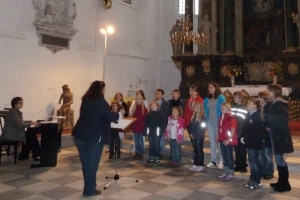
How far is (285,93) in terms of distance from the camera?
1013 centimetres

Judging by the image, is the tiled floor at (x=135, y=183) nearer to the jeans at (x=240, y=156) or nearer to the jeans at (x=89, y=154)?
the jeans at (x=240, y=156)

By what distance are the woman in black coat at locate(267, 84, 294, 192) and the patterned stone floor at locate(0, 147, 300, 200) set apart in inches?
13.8

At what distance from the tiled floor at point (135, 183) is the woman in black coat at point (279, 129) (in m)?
0.35

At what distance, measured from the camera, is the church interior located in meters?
5.17

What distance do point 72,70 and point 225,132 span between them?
7311mm

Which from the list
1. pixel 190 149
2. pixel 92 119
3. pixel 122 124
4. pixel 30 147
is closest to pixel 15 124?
pixel 30 147

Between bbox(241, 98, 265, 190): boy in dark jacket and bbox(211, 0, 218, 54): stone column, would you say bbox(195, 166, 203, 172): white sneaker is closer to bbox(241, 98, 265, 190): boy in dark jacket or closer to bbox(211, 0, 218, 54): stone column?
bbox(241, 98, 265, 190): boy in dark jacket

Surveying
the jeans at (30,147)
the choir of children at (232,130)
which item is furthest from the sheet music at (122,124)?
the jeans at (30,147)

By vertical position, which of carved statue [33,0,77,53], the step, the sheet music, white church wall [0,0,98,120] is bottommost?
the step

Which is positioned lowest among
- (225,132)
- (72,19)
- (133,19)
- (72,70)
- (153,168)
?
(153,168)

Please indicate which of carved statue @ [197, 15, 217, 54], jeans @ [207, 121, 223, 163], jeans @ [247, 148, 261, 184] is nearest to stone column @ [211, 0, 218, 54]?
carved statue @ [197, 15, 217, 54]

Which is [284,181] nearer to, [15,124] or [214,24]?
[15,124]

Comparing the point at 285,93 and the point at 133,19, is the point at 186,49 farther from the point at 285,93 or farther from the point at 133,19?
the point at 285,93

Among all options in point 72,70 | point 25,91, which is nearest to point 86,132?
point 25,91
